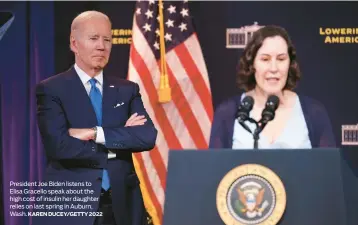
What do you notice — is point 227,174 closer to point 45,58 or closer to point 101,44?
point 101,44

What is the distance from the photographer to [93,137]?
4.05 meters

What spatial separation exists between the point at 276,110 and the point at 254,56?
1.16 ft

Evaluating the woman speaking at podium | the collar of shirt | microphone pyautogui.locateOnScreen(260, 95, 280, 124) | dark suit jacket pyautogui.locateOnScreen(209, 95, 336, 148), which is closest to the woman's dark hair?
the woman speaking at podium

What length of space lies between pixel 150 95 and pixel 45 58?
82cm

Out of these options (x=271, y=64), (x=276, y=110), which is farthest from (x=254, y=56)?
(x=276, y=110)

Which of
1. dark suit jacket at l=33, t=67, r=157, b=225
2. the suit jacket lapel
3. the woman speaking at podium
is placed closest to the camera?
the woman speaking at podium

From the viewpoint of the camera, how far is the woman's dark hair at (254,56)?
392 cm

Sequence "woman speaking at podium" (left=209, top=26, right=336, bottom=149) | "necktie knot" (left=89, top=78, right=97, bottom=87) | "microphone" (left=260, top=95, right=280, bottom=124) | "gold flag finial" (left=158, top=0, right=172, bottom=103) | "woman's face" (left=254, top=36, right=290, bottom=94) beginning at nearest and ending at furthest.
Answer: "microphone" (left=260, top=95, right=280, bottom=124)
"woman speaking at podium" (left=209, top=26, right=336, bottom=149)
"woman's face" (left=254, top=36, right=290, bottom=94)
"necktie knot" (left=89, top=78, right=97, bottom=87)
"gold flag finial" (left=158, top=0, right=172, bottom=103)

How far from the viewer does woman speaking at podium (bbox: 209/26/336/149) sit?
12.1 feet

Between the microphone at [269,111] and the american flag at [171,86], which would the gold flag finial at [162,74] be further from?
the microphone at [269,111]

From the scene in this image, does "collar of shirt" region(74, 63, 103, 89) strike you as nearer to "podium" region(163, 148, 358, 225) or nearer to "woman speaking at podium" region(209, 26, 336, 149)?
"woman speaking at podium" region(209, 26, 336, 149)

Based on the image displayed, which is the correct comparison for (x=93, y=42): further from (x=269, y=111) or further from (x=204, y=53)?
(x=269, y=111)

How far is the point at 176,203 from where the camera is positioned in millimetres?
2600

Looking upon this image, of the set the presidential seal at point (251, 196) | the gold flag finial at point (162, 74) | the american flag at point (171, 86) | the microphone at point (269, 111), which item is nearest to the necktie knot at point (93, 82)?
the american flag at point (171, 86)
